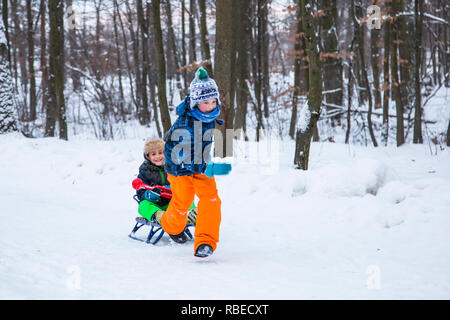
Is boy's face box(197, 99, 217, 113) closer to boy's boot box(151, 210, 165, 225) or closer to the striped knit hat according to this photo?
the striped knit hat

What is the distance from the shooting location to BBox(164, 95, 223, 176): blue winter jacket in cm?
355

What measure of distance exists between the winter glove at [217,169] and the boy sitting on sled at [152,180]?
34.1 inches

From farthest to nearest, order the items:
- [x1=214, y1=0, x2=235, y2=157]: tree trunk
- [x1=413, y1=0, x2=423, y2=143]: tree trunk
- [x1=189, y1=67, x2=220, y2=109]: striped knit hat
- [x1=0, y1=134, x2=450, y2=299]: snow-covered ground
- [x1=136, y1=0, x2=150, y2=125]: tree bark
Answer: [x1=136, y1=0, x2=150, y2=125]: tree bark, [x1=413, y1=0, x2=423, y2=143]: tree trunk, [x1=214, y1=0, x2=235, y2=157]: tree trunk, [x1=189, y1=67, x2=220, y2=109]: striped knit hat, [x1=0, y1=134, x2=450, y2=299]: snow-covered ground

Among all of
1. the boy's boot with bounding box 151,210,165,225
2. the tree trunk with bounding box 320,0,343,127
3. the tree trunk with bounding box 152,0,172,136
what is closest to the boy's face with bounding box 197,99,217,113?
the boy's boot with bounding box 151,210,165,225

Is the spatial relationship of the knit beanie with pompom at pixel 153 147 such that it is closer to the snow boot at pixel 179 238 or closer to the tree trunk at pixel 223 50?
the snow boot at pixel 179 238

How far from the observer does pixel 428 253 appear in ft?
11.4

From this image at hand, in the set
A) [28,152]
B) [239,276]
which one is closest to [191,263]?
[239,276]

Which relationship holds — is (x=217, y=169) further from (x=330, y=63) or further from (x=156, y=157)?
(x=330, y=63)

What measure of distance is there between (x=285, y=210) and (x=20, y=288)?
325 centimetres

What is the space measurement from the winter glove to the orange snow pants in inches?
5.1

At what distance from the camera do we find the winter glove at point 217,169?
3439 mm

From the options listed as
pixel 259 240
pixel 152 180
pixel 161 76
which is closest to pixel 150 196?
pixel 152 180

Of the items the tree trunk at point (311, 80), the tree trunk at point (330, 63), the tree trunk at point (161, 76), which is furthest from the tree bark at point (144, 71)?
the tree trunk at point (311, 80)
